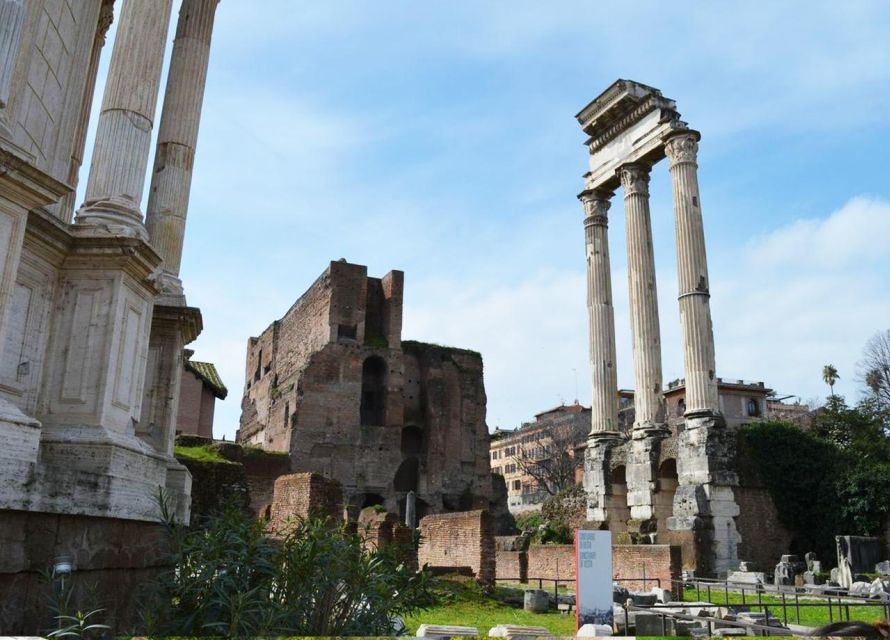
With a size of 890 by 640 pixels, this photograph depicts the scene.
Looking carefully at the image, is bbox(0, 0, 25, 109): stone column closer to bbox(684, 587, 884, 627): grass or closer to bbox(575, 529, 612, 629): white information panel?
bbox(575, 529, 612, 629): white information panel

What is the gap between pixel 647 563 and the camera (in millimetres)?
17016

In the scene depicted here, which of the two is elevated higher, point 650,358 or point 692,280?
point 692,280

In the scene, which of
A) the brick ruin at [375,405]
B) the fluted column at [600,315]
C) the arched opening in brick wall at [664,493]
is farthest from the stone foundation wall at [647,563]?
the brick ruin at [375,405]

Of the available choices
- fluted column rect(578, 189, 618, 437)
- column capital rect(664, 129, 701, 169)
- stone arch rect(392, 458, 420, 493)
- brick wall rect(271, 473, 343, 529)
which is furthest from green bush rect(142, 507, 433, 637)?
stone arch rect(392, 458, 420, 493)

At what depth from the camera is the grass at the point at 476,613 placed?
10.7m

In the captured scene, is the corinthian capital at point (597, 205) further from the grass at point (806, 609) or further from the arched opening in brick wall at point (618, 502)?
the grass at point (806, 609)

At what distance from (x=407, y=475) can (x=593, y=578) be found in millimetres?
33001

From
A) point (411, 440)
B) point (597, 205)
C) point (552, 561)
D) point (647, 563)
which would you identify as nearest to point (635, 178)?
point (597, 205)

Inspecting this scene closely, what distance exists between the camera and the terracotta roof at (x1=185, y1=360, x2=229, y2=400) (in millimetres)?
37625

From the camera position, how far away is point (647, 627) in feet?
29.8

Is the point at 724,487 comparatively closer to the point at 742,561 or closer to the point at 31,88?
the point at 742,561

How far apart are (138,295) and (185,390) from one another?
33639mm

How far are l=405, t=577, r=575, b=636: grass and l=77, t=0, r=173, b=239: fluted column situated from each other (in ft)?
20.3

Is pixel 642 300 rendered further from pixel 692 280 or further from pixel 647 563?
pixel 647 563
